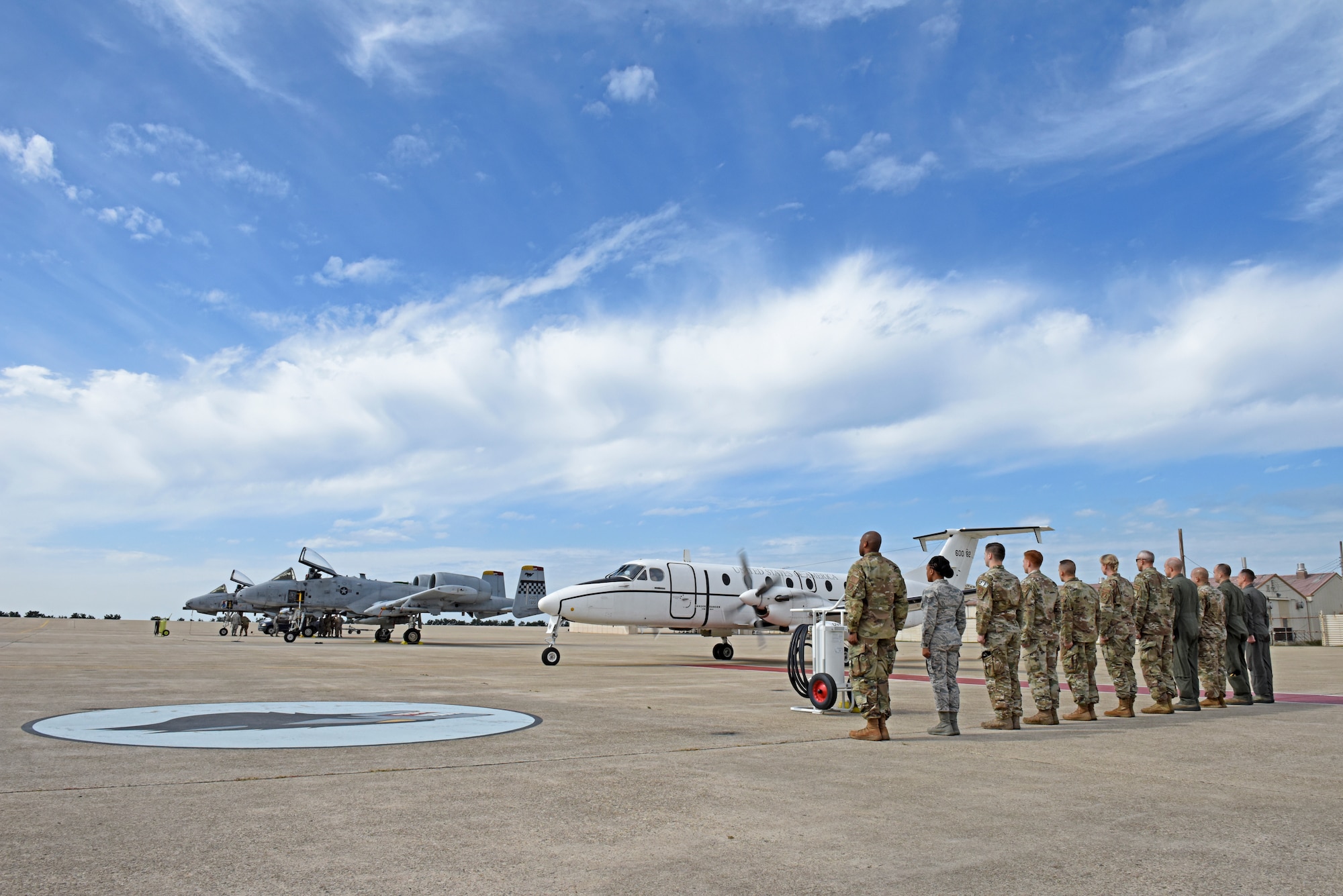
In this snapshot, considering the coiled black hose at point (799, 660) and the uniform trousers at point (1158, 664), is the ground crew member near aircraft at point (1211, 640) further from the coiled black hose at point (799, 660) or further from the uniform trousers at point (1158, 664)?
the coiled black hose at point (799, 660)

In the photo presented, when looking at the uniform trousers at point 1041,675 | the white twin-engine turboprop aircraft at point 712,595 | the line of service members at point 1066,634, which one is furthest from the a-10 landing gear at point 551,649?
the uniform trousers at point 1041,675

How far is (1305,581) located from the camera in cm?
6938

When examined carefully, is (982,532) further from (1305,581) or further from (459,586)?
(1305,581)

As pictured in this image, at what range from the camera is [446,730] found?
8125mm

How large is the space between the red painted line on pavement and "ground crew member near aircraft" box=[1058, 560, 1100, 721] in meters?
0.72

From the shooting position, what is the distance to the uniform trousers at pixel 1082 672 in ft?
33.0

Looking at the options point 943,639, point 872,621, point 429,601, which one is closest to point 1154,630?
point 943,639

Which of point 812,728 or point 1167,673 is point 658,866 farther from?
point 1167,673

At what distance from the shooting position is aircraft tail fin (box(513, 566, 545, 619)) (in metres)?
45.1

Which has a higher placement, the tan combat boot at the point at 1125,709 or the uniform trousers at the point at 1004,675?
the uniform trousers at the point at 1004,675

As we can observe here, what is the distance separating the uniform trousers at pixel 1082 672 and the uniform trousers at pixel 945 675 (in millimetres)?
2503

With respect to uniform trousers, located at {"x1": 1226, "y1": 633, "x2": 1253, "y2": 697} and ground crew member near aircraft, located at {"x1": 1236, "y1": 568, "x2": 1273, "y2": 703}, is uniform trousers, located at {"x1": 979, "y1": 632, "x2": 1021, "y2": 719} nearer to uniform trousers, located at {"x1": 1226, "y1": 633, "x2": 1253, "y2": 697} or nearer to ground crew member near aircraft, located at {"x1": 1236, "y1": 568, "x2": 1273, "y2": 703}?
uniform trousers, located at {"x1": 1226, "y1": 633, "x2": 1253, "y2": 697}

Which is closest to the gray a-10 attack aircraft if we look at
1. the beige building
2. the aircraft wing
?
the aircraft wing

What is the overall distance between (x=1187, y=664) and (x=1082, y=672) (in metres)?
2.29
